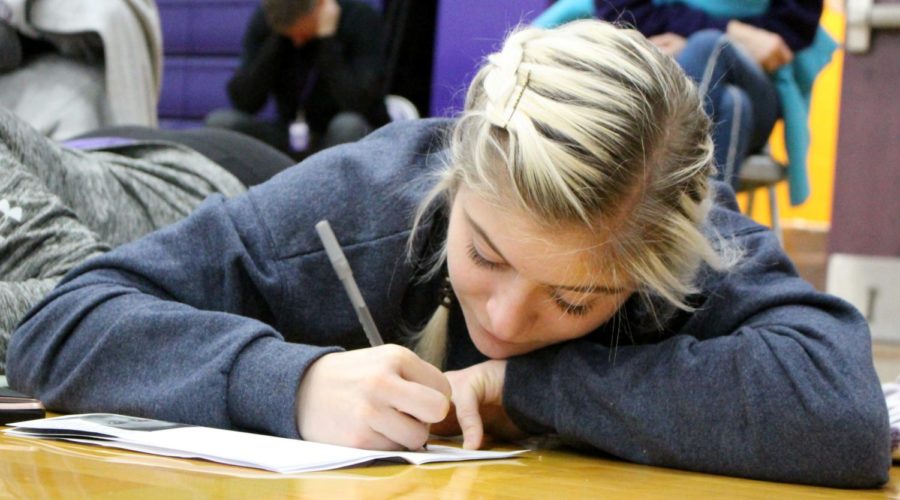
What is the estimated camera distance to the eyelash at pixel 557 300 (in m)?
1.05

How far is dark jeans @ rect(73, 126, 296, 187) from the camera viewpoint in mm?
1818

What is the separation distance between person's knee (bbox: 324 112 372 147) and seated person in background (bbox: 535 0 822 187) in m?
1.46

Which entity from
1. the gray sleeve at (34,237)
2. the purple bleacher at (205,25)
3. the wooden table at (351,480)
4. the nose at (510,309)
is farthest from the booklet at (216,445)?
the purple bleacher at (205,25)

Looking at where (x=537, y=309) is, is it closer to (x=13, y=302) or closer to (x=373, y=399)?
(x=373, y=399)

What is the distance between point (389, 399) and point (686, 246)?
0.31 meters

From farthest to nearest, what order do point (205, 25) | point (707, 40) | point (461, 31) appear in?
point (205, 25), point (461, 31), point (707, 40)

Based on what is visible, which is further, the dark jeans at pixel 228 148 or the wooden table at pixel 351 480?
the dark jeans at pixel 228 148

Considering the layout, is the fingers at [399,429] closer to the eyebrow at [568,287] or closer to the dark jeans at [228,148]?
the eyebrow at [568,287]

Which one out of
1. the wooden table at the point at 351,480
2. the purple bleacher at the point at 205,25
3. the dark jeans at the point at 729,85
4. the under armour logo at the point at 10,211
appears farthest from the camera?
the purple bleacher at the point at 205,25

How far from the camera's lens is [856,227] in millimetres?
3088

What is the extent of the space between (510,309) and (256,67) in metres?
3.38

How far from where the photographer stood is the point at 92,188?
1605 millimetres

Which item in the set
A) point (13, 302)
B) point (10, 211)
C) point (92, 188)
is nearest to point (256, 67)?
point (92, 188)

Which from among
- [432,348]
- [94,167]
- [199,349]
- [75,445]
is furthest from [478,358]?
[94,167]
